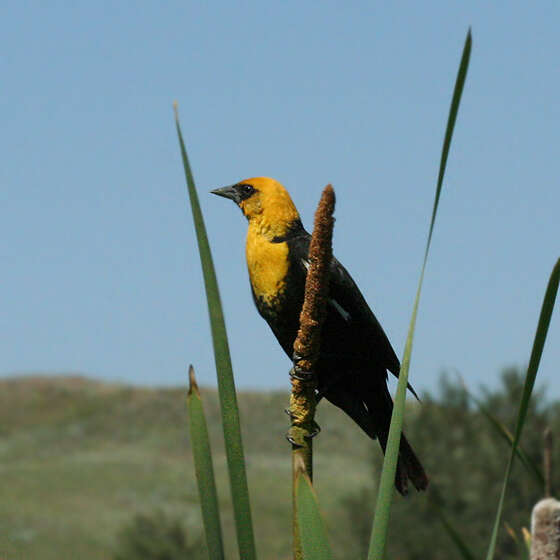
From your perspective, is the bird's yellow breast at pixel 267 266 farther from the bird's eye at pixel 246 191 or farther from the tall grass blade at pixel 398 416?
the tall grass blade at pixel 398 416

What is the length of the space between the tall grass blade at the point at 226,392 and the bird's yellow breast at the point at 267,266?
1.79 m

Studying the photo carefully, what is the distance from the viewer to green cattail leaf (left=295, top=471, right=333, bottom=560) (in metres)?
1.32

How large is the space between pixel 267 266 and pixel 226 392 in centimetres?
186

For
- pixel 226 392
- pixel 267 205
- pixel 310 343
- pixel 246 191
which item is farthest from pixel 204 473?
pixel 246 191

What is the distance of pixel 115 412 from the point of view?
52.9m

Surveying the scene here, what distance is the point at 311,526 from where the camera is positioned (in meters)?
1.33

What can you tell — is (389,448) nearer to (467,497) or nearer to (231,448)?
(231,448)

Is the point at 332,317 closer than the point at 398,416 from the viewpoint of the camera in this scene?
No

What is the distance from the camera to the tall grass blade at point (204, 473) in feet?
4.52

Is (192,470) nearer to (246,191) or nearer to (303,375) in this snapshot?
(246,191)

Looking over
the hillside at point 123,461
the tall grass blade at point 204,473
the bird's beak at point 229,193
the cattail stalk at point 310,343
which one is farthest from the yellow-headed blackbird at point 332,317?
the hillside at point 123,461

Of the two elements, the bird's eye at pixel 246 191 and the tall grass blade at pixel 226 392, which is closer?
the tall grass blade at pixel 226 392

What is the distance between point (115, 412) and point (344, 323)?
5126cm

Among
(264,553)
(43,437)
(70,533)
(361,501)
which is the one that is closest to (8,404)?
(43,437)
